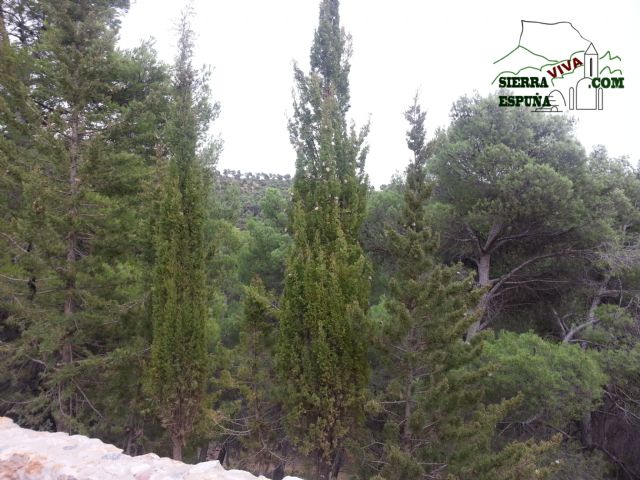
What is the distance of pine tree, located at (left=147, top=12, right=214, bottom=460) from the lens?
6531mm

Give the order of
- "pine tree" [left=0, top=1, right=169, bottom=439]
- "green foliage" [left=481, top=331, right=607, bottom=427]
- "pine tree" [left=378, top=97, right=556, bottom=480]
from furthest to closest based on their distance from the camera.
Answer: "green foliage" [left=481, top=331, right=607, bottom=427]
"pine tree" [left=0, top=1, right=169, bottom=439]
"pine tree" [left=378, top=97, right=556, bottom=480]

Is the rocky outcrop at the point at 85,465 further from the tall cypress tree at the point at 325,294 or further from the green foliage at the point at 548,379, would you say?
the green foliage at the point at 548,379

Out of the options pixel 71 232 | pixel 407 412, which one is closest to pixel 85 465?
pixel 407 412

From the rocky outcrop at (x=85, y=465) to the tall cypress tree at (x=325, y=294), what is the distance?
2.54m

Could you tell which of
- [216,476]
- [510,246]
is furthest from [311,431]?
[510,246]

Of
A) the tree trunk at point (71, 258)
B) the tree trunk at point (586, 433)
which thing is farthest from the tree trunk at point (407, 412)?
the tree trunk at point (586, 433)

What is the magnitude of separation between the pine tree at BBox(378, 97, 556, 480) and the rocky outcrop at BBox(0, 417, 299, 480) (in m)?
2.76

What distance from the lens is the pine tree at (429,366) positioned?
5898 mm

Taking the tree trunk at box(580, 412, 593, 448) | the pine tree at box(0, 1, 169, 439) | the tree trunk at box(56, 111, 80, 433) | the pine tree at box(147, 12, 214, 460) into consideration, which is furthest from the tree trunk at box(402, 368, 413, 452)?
the tree trunk at box(580, 412, 593, 448)

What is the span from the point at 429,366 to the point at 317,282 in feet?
6.80

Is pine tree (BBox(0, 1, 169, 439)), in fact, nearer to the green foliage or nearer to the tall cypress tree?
the tall cypress tree

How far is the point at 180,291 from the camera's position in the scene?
6.76m

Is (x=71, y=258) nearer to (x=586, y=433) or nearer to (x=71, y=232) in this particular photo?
(x=71, y=232)

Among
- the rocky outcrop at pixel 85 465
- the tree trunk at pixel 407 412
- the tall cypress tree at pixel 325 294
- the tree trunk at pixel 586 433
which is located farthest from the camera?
the tree trunk at pixel 586 433
